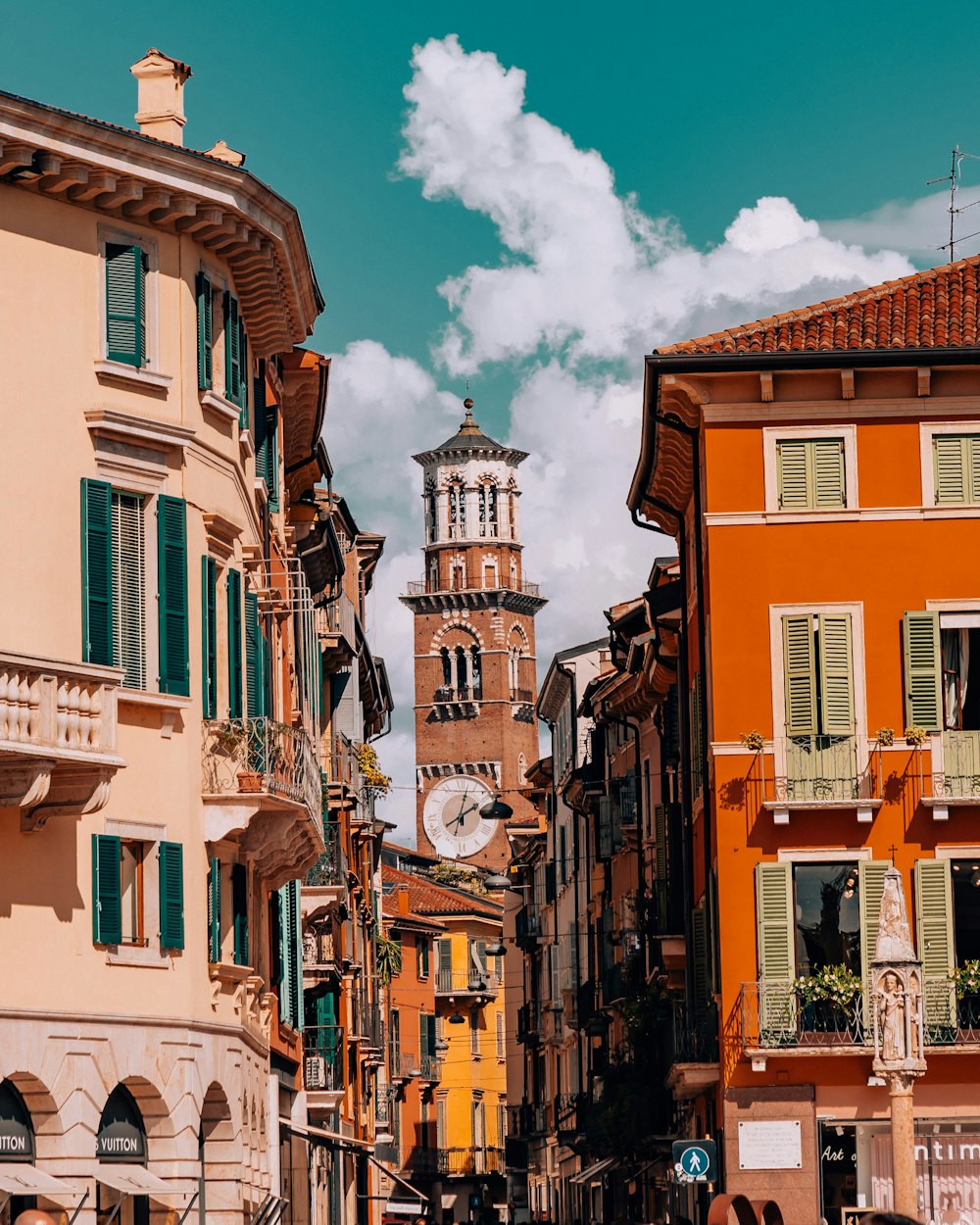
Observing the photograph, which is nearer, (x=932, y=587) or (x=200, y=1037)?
(x=200, y=1037)

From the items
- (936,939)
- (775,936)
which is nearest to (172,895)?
(775,936)

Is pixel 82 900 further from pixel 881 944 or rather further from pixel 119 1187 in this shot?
pixel 881 944

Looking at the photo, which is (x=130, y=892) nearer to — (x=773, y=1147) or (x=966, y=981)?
(x=773, y=1147)

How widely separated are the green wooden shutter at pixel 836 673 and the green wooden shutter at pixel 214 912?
10491 mm

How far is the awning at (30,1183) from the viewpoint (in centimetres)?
2620

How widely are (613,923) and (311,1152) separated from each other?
22901 mm

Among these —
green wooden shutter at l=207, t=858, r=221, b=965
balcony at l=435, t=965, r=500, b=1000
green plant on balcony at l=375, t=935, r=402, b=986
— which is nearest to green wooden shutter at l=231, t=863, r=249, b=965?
green wooden shutter at l=207, t=858, r=221, b=965

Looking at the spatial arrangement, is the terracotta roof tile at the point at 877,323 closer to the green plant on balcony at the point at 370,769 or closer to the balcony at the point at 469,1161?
the green plant on balcony at the point at 370,769

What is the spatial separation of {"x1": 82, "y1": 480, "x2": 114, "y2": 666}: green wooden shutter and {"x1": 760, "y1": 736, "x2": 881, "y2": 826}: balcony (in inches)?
471

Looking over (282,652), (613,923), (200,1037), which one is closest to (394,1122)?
(613,923)

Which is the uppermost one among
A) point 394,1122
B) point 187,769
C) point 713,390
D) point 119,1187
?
point 713,390

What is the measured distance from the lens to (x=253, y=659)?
109 ft

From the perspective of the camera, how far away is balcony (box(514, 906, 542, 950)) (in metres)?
94.6

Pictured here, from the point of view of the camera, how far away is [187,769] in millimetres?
29875
